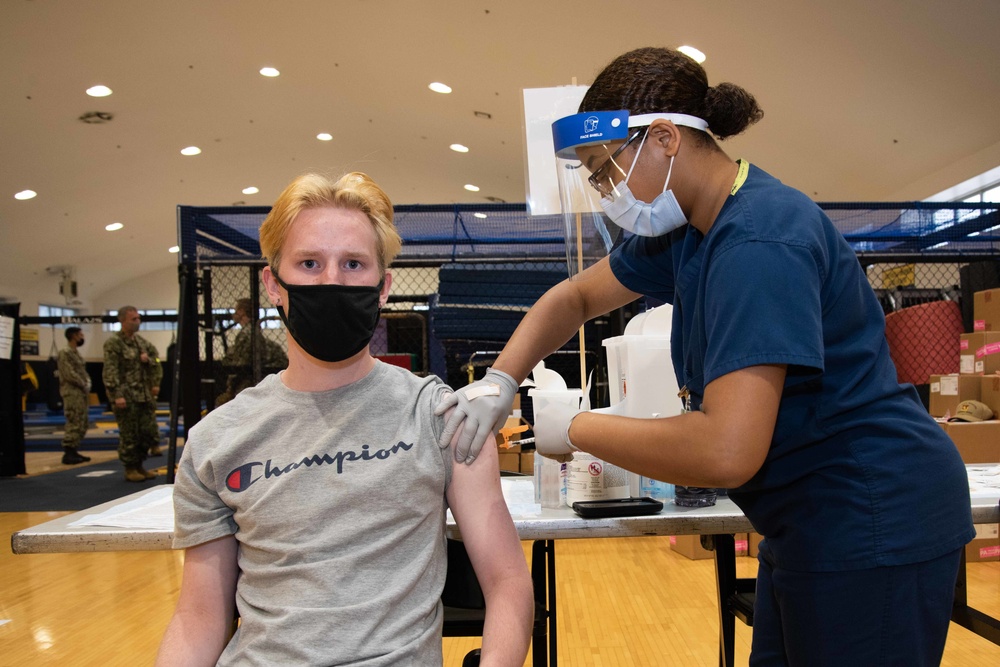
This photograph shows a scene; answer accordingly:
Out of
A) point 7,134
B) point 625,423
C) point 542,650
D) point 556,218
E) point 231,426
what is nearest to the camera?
point 625,423

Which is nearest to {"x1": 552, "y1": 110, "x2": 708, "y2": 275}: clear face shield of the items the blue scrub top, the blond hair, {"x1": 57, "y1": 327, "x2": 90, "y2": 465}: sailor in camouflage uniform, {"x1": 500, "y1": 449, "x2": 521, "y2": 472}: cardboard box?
the blue scrub top

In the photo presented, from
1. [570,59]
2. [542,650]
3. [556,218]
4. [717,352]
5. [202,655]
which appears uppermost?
[570,59]

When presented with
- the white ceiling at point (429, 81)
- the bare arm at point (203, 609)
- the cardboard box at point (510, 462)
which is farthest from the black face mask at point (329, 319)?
the white ceiling at point (429, 81)

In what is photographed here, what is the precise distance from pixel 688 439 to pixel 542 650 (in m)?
0.92

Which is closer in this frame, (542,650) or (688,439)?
(688,439)

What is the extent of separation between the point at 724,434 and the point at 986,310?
11.8 feet

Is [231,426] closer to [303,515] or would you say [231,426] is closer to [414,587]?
[303,515]

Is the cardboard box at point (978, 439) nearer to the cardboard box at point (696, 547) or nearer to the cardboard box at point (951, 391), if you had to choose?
the cardboard box at point (951, 391)

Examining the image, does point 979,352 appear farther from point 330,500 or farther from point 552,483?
point 330,500

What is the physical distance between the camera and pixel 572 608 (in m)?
3.26

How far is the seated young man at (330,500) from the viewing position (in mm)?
1110

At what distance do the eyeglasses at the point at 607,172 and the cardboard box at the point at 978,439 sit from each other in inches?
123

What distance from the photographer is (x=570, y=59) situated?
689 cm

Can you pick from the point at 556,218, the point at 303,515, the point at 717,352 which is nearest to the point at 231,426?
the point at 303,515
